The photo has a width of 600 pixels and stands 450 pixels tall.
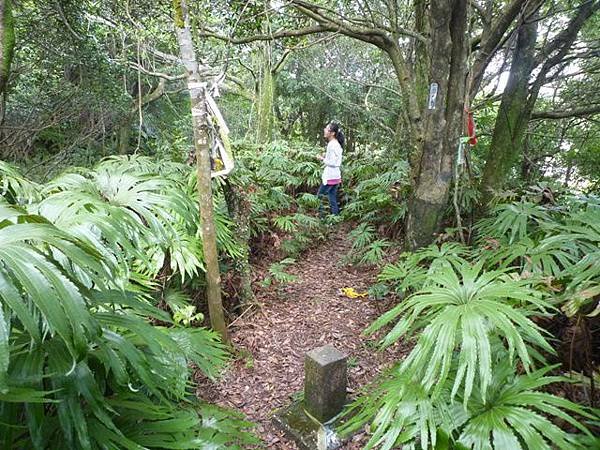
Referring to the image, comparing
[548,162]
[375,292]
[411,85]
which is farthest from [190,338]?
[548,162]

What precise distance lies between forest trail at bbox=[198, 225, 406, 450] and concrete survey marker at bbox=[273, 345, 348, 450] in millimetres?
100

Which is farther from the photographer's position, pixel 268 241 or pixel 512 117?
pixel 268 241

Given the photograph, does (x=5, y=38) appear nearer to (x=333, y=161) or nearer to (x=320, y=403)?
(x=320, y=403)

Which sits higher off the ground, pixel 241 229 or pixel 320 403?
pixel 241 229

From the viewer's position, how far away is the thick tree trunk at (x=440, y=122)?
9.77 ft

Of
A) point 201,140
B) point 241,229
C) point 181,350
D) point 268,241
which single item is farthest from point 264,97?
point 181,350

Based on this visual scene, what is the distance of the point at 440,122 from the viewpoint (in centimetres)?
317

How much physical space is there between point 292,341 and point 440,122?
2.36m

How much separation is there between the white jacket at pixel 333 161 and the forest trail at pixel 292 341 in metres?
1.76

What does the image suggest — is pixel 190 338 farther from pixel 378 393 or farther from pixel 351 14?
pixel 351 14

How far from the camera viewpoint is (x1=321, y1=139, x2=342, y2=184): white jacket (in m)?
5.86

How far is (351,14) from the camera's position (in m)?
5.84

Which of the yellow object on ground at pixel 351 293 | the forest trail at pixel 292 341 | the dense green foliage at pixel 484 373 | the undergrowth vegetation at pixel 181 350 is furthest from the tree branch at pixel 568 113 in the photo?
the dense green foliage at pixel 484 373

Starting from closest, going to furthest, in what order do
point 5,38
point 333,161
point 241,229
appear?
point 5,38 < point 241,229 < point 333,161
